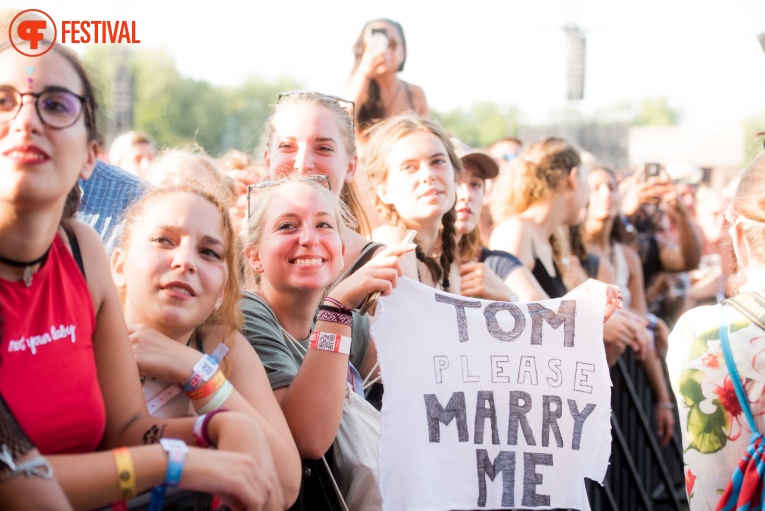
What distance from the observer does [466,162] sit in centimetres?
514

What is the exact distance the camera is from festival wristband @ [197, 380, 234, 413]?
234cm

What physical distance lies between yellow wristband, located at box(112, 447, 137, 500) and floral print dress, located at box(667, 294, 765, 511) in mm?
1765

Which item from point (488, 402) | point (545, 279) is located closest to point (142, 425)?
point (488, 402)

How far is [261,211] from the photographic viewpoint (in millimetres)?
3176

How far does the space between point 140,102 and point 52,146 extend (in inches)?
3468

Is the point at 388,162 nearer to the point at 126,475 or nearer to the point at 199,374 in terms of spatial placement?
the point at 199,374

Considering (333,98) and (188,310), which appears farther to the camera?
(333,98)

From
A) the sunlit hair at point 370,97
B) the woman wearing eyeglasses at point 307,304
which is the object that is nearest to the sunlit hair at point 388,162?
the woman wearing eyeglasses at point 307,304

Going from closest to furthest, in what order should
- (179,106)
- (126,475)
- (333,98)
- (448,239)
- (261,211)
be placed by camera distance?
(126,475), (261,211), (333,98), (448,239), (179,106)

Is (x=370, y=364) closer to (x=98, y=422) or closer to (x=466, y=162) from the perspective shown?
(x=98, y=422)

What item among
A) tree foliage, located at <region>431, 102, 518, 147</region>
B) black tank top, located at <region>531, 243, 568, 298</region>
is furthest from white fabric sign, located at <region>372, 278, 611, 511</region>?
tree foliage, located at <region>431, 102, 518, 147</region>

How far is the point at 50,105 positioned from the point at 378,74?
397 centimetres

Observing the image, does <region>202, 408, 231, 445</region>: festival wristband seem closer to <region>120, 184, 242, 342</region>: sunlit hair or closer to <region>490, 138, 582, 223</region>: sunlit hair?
<region>120, 184, 242, 342</region>: sunlit hair

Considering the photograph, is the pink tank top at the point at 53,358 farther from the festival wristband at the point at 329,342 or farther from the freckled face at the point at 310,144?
the freckled face at the point at 310,144
